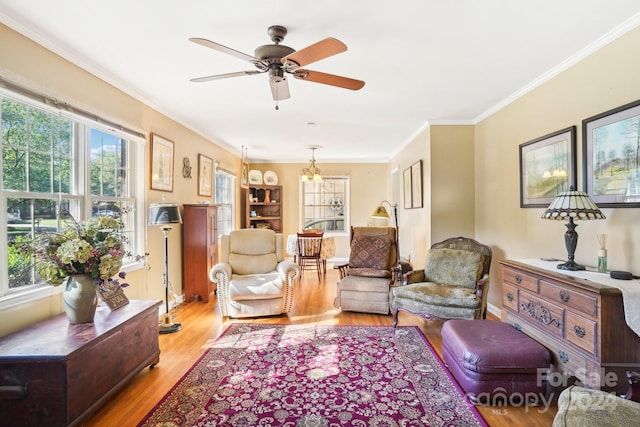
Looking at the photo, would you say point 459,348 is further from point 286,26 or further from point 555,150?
point 286,26

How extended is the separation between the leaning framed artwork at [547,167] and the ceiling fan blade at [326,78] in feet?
6.11

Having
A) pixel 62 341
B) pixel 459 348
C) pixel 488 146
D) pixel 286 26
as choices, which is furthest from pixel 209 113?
pixel 459 348

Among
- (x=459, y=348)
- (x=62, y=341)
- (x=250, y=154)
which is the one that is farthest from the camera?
(x=250, y=154)

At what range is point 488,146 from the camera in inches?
166

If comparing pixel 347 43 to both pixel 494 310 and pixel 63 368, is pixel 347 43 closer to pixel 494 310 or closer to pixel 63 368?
pixel 63 368

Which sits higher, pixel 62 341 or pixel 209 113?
pixel 209 113

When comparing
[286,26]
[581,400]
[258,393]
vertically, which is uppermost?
[286,26]

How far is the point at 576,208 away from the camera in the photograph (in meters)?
2.33

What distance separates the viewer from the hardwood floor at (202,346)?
2.11 metres

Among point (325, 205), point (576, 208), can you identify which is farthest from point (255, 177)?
point (576, 208)

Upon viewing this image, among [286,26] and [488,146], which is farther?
[488,146]

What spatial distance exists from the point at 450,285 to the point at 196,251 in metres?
3.25

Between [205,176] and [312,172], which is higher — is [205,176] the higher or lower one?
the lower one

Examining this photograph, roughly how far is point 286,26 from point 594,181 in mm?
2524
